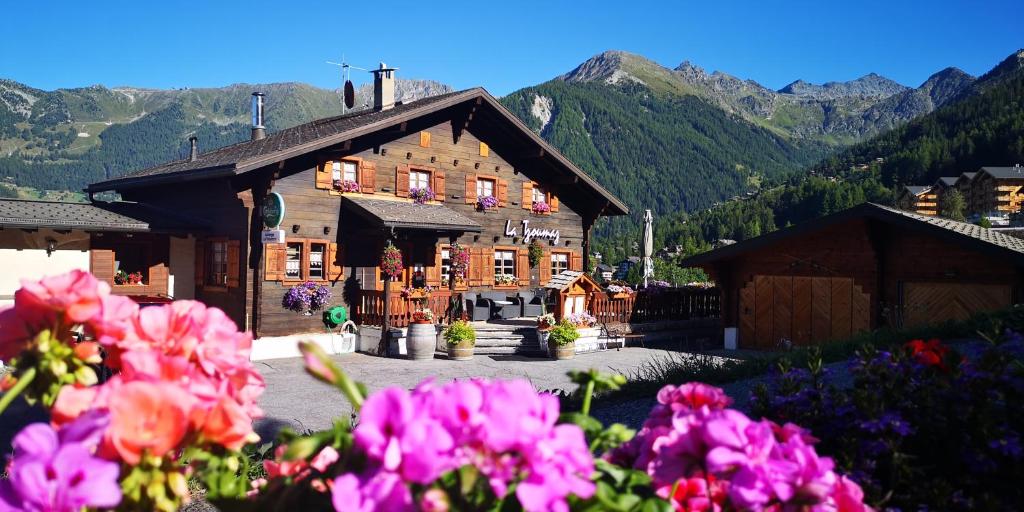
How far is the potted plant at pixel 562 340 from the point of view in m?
16.4

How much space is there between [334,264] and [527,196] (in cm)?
664

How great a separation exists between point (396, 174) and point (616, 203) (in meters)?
7.61

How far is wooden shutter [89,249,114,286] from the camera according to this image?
55.6 feet

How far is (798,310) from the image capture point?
56.6 feet

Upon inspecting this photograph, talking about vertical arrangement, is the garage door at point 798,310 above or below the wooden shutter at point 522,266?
below

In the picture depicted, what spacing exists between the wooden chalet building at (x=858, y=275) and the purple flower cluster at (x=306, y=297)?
8.66 metres

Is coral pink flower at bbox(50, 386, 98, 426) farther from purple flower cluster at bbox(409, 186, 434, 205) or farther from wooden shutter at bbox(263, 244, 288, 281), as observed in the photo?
purple flower cluster at bbox(409, 186, 434, 205)

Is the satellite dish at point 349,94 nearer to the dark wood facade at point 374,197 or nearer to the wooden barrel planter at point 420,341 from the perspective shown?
the dark wood facade at point 374,197

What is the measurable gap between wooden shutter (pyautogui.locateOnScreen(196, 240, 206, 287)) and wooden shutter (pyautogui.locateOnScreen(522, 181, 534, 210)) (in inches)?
343

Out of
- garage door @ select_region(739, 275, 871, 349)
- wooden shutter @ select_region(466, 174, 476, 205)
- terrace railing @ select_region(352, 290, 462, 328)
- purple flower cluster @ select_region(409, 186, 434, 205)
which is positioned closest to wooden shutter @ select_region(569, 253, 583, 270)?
wooden shutter @ select_region(466, 174, 476, 205)

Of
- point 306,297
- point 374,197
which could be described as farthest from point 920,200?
point 306,297

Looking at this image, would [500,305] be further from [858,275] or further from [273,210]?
[858,275]

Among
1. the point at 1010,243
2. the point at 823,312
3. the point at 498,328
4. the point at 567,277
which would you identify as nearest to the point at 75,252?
the point at 498,328

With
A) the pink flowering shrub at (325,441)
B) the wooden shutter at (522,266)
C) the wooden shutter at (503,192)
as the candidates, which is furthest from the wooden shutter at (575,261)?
the pink flowering shrub at (325,441)
